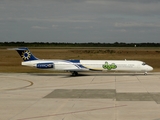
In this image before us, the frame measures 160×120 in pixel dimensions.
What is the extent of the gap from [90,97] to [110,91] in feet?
15.9

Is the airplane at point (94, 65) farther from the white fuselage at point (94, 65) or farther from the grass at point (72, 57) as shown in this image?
the grass at point (72, 57)

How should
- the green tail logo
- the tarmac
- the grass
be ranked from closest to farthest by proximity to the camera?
1. the tarmac
2. the green tail logo
3. the grass

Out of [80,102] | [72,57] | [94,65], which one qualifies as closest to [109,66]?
[94,65]

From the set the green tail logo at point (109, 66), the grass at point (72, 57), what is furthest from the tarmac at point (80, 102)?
the grass at point (72, 57)

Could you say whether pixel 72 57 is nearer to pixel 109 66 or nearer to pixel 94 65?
pixel 94 65

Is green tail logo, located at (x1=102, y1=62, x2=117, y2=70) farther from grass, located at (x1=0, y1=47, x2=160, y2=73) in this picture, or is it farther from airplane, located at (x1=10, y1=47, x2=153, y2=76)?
grass, located at (x1=0, y1=47, x2=160, y2=73)

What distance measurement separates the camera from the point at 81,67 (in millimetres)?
54938

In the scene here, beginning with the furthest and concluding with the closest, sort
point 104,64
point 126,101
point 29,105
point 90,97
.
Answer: point 104,64
point 90,97
point 126,101
point 29,105

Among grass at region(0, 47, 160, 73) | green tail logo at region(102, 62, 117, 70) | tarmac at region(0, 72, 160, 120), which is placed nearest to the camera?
tarmac at region(0, 72, 160, 120)

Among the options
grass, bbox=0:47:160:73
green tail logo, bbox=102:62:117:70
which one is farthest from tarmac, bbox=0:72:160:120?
grass, bbox=0:47:160:73

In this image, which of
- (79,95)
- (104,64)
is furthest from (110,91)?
(104,64)

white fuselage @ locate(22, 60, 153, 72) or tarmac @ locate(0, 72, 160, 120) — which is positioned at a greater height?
white fuselage @ locate(22, 60, 153, 72)

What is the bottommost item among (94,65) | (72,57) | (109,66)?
(72,57)

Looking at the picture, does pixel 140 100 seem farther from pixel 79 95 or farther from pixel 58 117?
pixel 58 117
